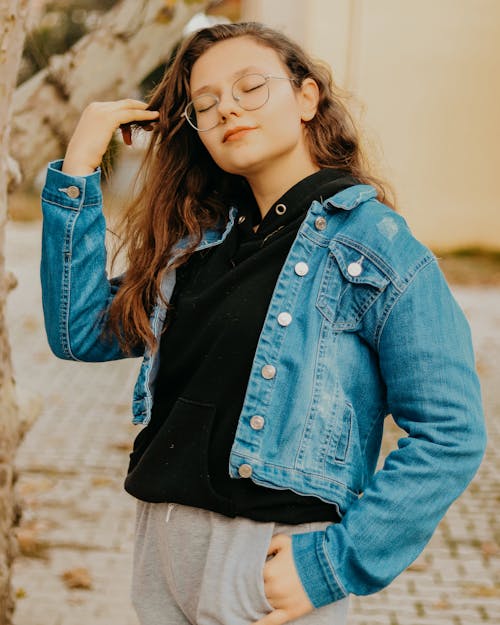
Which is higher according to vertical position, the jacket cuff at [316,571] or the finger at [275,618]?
the jacket cuff at [316,571]

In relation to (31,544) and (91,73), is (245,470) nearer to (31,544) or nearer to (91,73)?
(31,544)

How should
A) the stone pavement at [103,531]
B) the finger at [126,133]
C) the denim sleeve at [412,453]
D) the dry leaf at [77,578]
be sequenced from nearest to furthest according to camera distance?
the denim sleeve at [412,453] → the finger at [126,133] → the stone pavement at [103,531] → the dry leaf at [77,578]

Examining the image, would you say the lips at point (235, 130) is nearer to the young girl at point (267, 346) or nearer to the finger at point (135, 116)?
the young girl at point (267, 346)

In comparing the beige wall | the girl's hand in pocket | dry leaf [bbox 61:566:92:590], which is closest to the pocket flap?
the girl's hand in pocket

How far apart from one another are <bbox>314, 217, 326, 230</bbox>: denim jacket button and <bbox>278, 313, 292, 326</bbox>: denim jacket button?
0.18m

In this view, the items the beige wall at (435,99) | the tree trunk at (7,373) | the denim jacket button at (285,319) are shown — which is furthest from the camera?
the beige wall at (435,99)

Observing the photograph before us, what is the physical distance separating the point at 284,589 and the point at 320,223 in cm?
69

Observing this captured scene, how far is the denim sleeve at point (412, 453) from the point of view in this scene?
1.59 m

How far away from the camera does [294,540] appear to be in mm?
1652

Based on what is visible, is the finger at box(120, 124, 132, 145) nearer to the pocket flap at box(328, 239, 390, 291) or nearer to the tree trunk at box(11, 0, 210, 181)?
the pocket flap at box(328, 239, 390, 291)

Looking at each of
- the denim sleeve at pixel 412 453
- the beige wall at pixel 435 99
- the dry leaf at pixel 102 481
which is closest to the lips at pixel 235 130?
the denim sleeve at pixel 412 453

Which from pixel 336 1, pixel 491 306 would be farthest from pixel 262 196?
pixel 336 1

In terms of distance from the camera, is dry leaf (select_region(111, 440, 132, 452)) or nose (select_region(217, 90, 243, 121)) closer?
nose (select_region(217, 90, 243, 121))

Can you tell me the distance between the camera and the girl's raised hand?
76.5 inches
